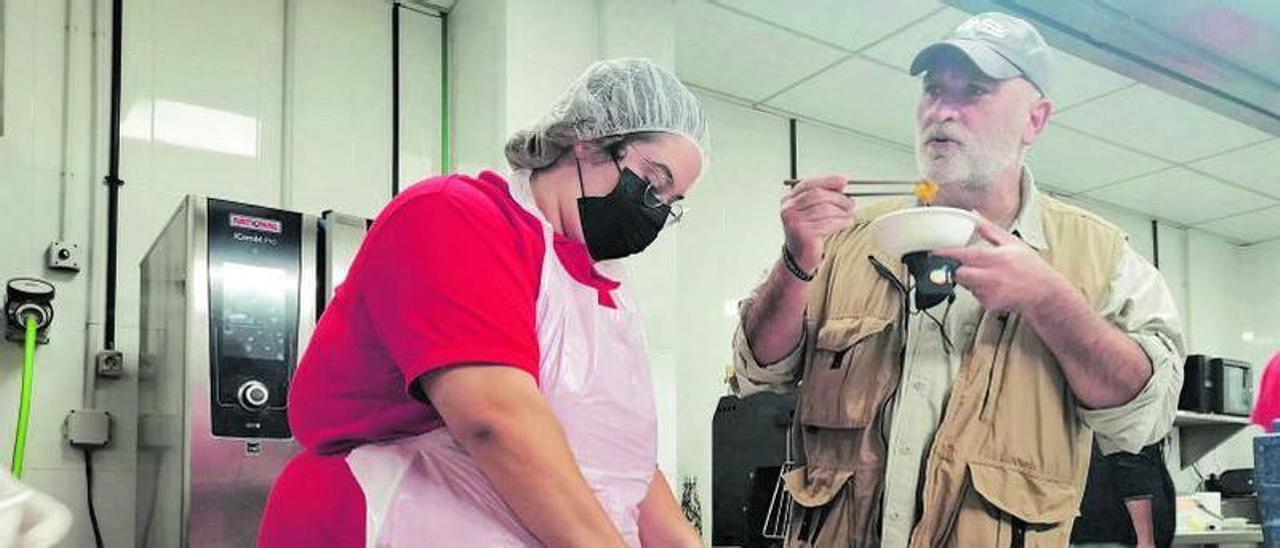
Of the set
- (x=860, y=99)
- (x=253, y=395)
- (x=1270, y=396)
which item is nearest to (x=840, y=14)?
(x=860, y=99)

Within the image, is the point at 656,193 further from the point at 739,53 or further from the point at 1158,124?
the point at 1158,124

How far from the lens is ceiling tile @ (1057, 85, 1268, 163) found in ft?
15.3

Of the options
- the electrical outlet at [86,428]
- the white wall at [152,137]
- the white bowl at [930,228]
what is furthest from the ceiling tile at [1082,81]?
the electrical outlet at [86,428]

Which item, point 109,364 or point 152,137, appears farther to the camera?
point 152,137

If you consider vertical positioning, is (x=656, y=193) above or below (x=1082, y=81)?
below

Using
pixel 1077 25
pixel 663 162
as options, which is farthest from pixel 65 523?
pixel 1077 25

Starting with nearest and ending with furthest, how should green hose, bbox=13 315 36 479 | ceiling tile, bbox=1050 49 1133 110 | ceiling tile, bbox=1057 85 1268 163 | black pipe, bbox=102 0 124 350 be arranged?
green hose, bbox=13 315 36 479, black pipe, bbox=102 0 124 350, ceiling tile, bbox=1050 49 1133 110, ceiling tile, bbox=1057 85 1268 163

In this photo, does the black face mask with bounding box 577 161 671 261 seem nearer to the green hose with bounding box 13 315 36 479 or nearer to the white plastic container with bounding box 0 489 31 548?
the white plastic container with bounding box 0 489 31 548

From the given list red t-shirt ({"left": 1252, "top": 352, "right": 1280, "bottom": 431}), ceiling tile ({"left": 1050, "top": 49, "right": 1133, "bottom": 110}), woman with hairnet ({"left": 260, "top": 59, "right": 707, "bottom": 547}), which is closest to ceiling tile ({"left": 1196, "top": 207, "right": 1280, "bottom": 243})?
ceiling tile ({"left": 1050, "top": 49, "right": 1133, "bottom": 110})

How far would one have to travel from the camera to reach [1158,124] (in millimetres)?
4918

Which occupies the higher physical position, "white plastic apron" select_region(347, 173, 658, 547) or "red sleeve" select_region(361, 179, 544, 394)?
"red sleeve" select_region(361, 179, 544, 394)

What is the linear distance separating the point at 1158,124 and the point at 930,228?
4039mm

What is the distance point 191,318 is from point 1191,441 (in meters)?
5.89

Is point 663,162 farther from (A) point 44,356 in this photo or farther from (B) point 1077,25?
(A) point 44,356
